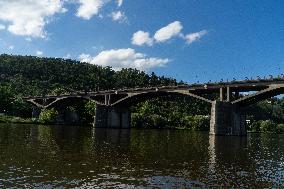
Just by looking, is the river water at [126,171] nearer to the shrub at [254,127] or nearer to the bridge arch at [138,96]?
the bridge arch at [138,96]

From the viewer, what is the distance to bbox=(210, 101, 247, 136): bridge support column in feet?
299

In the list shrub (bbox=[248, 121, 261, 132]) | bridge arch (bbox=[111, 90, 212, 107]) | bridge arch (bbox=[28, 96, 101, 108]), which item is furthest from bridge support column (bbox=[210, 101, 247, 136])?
shrub (bbox=[248, 121, 261, 132])

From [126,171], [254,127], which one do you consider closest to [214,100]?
[126,171]

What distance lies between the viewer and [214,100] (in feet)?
308

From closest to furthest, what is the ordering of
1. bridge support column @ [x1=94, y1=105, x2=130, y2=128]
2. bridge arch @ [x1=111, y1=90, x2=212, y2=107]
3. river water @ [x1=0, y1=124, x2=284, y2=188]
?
1. river water @ [x1=0, y1=124, x2=284, y2=188]
2. bridge arch @ [x1=111, y1=90, x2=212, y2=107]
3. bridge support column @ [x1=94, y1=105, x2=130, y2=128]

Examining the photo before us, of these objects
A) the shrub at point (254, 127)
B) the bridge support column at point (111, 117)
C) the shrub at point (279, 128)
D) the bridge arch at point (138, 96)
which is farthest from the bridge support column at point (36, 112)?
the shrub at point (279, 128)

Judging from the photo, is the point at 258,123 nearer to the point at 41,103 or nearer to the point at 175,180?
the point at 41,103

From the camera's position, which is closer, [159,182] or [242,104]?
[159,182]

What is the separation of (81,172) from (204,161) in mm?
15427

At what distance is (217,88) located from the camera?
96188 millimetres

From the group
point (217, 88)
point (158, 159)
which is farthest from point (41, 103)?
point (158, 159)

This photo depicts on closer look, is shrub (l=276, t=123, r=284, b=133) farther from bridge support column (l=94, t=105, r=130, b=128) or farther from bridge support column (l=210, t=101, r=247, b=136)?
bridge support column (l=210, t=101, r=247, b=136)

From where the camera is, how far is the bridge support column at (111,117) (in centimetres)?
12125

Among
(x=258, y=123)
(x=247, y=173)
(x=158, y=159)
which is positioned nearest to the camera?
(x=247, y=173)
